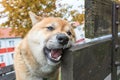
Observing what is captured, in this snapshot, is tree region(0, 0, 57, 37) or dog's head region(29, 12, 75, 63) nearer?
dog's head region(29, 12, 75, 63)

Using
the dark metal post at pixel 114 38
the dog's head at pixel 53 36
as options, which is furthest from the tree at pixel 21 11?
the dog's head at pixel 53 36

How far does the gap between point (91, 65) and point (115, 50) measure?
1199 millimetres

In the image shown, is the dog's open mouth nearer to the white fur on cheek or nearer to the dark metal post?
the white fur on cheek

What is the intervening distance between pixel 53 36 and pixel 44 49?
303mm

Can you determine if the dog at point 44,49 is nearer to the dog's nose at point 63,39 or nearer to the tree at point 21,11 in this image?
the dog's nose at point 63,39

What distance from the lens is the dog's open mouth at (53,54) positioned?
3.39 meters

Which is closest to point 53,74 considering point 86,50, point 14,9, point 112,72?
point 112,72

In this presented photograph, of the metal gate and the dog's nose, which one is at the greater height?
the dog's nose

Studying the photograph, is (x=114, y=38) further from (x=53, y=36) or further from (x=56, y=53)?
(x=56, y=53)

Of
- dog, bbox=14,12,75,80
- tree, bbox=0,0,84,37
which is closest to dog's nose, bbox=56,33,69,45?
dog, bbox=14,12,75,80

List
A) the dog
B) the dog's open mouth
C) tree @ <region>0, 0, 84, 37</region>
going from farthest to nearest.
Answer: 1. tree @ <region>0, 0, 84, 37</region>
2. the dog
3. the dog's open mouth

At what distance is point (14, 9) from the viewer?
1048 centimetres

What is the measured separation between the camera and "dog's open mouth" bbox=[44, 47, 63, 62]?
3388mm

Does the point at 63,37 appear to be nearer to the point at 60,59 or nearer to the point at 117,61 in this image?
the point at 60,59
